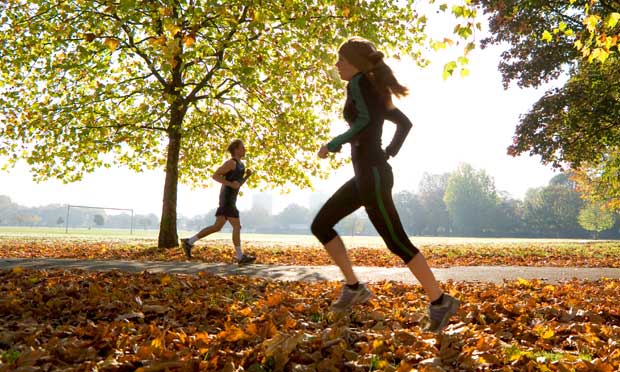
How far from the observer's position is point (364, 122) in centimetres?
349

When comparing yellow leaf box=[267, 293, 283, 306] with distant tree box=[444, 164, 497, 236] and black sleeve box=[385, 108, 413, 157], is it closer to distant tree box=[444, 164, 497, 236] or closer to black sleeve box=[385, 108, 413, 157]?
black sleeve box=[385, 108, 413, 157]

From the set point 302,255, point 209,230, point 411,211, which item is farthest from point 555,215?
point 209,230

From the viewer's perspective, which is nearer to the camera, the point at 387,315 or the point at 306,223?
the point at 387,315

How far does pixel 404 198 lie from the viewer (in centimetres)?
12788

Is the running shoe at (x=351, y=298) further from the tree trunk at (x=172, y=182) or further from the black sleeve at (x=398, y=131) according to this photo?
the tree trunk at (x=172, y=182)

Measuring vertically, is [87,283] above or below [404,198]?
below

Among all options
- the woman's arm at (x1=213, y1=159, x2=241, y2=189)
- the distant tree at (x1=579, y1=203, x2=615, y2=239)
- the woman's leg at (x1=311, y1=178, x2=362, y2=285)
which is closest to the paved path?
the woman's arm at (x1=213, y1=159, x2=241, y2=189)

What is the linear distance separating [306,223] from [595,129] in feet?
485

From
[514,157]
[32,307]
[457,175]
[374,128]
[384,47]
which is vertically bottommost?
[32,307]

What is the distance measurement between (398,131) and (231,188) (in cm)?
544

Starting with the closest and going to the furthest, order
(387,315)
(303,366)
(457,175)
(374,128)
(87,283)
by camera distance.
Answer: (303,366), (374,128), (387,315), (87,283), (457,175)

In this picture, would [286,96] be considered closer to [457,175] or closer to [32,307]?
[32,307]

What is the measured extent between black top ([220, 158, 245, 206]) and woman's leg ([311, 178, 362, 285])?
16.2 feet

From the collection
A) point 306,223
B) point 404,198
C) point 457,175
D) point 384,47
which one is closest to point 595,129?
point 384,47
